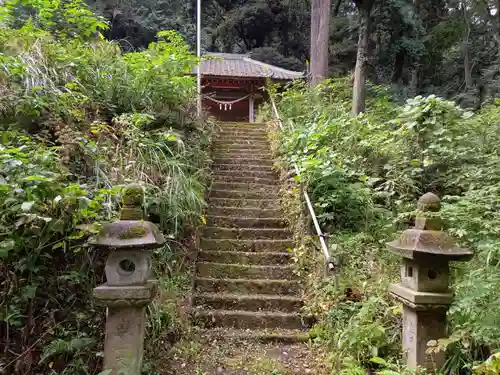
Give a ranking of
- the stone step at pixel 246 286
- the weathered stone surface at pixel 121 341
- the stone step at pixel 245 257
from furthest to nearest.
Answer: the stone step at pixel 245 257
the stone step at pixel 246 286
the weathered stone surface at pixel 121 341

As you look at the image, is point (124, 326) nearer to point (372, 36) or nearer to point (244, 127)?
point (244, 127)

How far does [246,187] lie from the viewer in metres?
6.61

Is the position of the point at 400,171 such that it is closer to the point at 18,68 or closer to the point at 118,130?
the point at 118,130

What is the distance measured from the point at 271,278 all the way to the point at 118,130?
267 centimetres

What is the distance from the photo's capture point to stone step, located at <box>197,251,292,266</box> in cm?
482

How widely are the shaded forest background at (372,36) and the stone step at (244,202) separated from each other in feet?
13.4

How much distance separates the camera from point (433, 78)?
14758 mm

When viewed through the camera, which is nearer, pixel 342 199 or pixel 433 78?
pixel 342 199

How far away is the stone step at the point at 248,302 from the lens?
4148 millimetres

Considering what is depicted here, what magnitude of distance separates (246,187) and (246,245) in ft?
5.65

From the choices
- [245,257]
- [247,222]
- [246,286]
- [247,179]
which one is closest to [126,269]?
[246,286]

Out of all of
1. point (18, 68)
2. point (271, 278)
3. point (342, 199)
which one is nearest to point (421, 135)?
point (342, 199)

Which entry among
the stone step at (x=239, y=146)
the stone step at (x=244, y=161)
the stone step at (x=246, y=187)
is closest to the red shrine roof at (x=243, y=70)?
the stone step at (x=239, y=146)

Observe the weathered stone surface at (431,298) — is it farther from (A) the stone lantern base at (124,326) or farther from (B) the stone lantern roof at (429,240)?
(A) the stone lantern base at (124,326)
